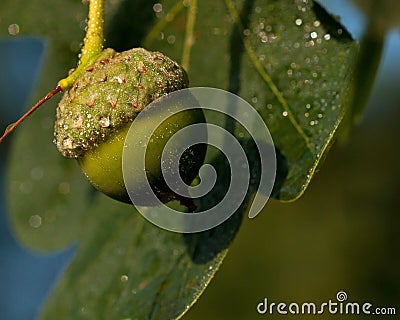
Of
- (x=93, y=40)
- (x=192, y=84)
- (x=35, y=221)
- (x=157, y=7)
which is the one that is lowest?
(x=35, y=221)

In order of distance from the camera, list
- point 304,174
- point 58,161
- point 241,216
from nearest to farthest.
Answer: point 304,174, point 241,216, point 58,161

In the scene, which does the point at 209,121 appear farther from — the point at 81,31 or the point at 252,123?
the point at 81,31

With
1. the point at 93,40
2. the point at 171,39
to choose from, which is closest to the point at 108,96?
the point at 93,40

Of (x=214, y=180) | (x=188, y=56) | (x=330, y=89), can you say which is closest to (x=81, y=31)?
(x=188, y=56)

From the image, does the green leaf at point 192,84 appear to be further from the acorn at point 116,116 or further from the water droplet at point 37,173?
the acorn at point 116,116

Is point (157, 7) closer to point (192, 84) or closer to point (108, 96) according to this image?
point (192, 84)

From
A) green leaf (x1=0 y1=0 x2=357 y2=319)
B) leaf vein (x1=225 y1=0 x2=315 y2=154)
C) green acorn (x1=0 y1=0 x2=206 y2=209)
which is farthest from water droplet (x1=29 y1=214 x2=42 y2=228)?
green acorn (x1=0 y1=0 x2=206 y2=209)
